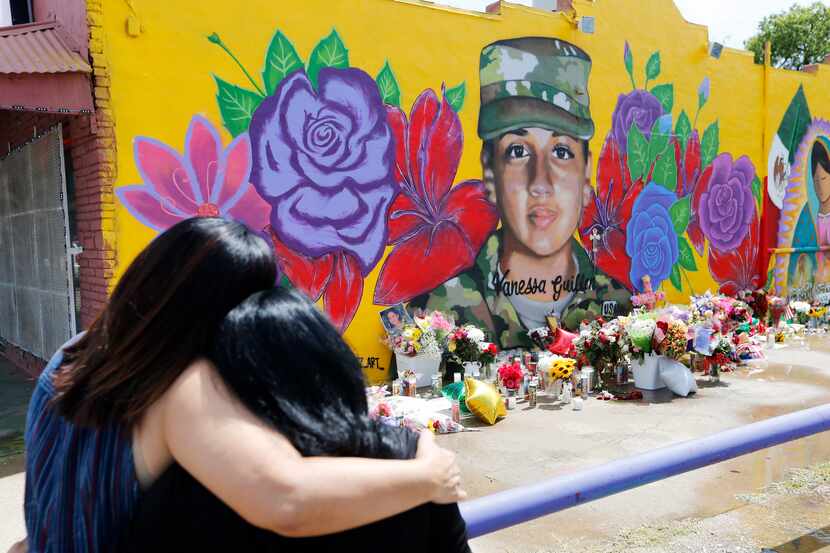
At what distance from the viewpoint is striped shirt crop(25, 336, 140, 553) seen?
1215 mm

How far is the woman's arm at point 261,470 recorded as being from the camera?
109 cm

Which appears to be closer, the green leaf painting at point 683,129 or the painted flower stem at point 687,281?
the green leaf painting at point 683,129

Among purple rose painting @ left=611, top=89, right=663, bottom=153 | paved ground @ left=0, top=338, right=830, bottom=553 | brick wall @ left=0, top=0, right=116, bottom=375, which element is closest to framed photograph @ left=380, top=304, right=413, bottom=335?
paved ground @ left=0, top=338, right=830, bottom=553

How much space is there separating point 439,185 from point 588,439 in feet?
11.2

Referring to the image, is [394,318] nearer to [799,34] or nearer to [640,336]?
[640,336]

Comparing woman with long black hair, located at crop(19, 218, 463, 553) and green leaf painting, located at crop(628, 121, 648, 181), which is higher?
green leaf painting, located at crop(628, 121, 648, 181)

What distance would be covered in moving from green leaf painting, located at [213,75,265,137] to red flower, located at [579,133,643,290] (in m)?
4.68

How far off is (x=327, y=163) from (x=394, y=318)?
1.76 m

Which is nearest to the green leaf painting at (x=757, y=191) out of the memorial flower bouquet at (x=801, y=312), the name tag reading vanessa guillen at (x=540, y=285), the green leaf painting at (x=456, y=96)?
the memorial flower bouquet at (x=801, y=312)

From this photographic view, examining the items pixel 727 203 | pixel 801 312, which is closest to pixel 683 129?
pixel 727 203

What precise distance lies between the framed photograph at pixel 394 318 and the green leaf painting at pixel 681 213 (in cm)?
503

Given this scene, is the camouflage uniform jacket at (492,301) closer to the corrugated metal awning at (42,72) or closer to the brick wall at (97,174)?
the brick wall at (97,174)

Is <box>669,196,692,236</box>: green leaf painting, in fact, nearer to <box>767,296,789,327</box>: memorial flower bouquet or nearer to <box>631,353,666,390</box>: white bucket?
<box>767,296,789,327</box>: memorial flower bouquet

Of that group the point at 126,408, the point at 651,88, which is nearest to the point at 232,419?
the point at 126,408
